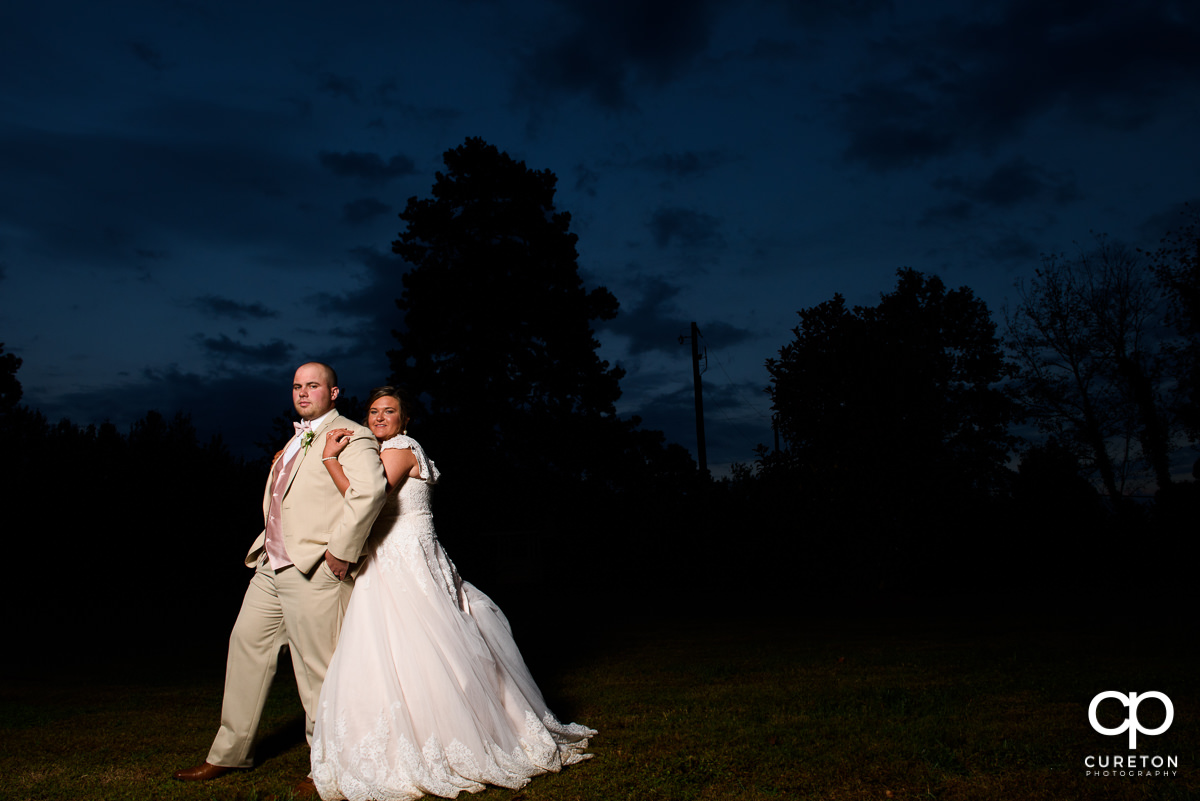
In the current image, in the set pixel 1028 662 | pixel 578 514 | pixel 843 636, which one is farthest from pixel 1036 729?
pixel 578 514

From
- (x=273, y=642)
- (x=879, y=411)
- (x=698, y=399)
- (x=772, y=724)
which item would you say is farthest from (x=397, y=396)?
(x=698, y=399)

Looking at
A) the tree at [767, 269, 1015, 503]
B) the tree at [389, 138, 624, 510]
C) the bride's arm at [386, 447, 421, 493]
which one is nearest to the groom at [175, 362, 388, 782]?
the bride's arm at [386, 447, 421, 493]

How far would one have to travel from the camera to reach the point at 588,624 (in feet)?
45.6

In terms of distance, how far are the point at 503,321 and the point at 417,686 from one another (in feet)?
83.1

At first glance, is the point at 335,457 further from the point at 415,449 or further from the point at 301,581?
the point at 301,581

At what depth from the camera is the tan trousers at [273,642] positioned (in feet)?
15.5

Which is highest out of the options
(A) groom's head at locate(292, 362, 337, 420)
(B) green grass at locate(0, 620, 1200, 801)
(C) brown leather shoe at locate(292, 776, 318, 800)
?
(A) groom's head at locate(292, 362, 337, 420)

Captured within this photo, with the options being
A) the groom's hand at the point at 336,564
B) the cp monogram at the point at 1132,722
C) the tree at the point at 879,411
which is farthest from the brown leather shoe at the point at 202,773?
the tree at the point at 879,411

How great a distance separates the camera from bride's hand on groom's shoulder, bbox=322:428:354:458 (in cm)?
467

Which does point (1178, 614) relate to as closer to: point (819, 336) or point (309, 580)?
point (819, 336)

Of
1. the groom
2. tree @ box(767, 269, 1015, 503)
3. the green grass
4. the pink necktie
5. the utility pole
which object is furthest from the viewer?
the utility pole

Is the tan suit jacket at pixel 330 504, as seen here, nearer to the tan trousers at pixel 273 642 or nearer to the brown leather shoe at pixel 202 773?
the tan trousers at pixel 273 642

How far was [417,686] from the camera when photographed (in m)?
4.55

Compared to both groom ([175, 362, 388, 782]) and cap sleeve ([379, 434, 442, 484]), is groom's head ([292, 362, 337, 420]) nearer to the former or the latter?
groom ([175, 362, 388, 782])
